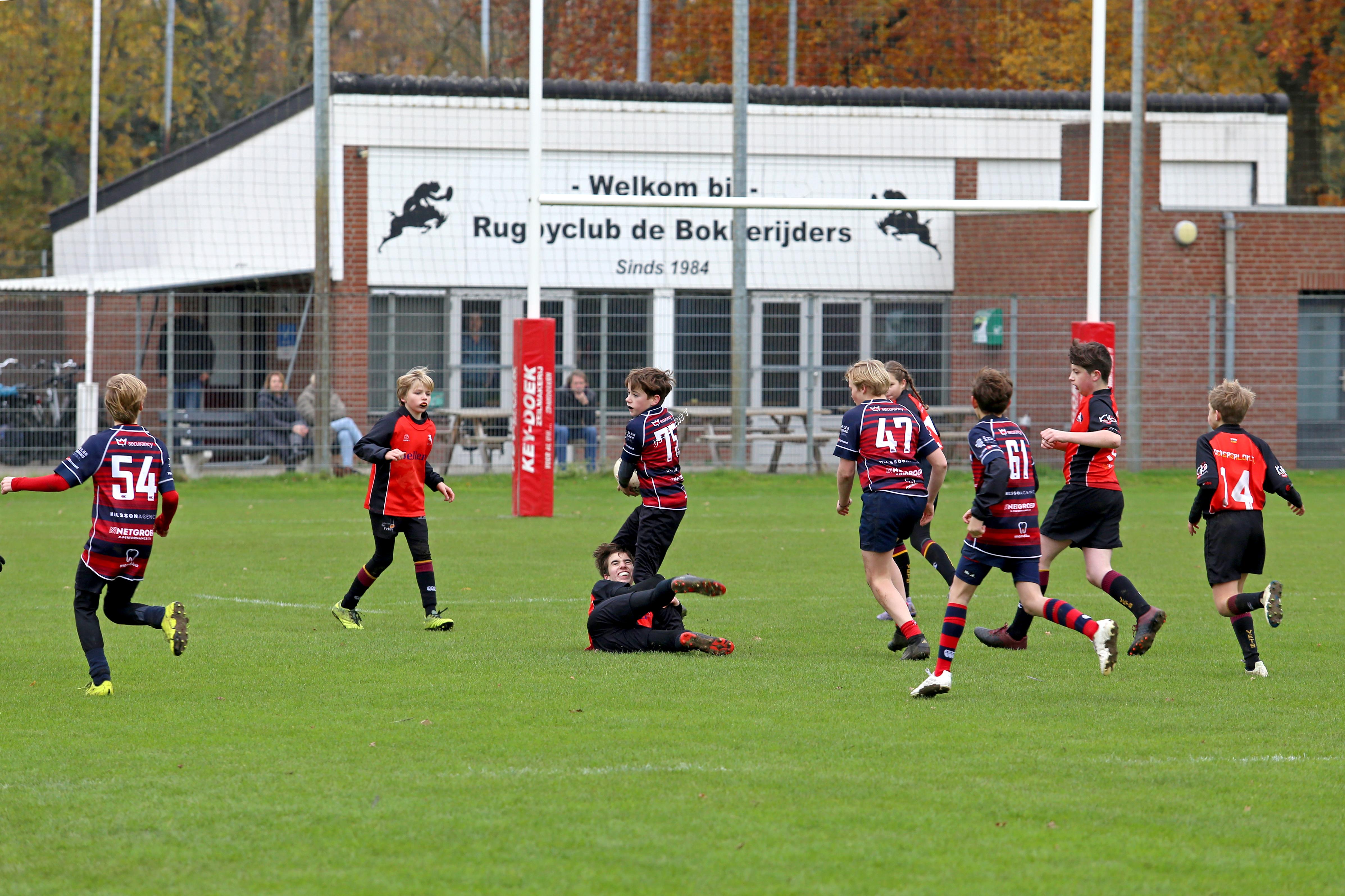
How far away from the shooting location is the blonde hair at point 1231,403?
8.24m

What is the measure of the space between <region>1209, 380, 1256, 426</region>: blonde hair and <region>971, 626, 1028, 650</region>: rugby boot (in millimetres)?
1696

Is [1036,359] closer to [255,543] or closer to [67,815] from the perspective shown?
[255,543]

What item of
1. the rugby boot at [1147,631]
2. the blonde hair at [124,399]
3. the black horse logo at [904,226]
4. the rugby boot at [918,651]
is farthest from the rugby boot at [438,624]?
the black horse logo at [904,226]

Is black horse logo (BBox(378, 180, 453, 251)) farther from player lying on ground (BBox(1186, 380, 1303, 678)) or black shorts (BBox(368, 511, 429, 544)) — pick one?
player lying on ground (BBox(1186, 380, 1303, 678))

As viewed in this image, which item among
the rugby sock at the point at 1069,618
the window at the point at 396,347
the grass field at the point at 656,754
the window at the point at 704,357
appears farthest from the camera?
the window at the point at 396,347

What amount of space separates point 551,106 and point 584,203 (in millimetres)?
9067

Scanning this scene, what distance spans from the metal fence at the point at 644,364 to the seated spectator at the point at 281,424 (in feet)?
0.09

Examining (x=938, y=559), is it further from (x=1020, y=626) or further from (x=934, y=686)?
(x=934, y=686)

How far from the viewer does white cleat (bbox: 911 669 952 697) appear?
7277 millimetres

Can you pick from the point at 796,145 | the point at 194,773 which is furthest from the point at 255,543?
the point at 796,145

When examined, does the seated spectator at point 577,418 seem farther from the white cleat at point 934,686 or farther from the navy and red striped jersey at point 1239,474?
the white cleat at point 934,686

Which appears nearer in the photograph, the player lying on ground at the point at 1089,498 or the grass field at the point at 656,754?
the grass field at the point at 656,754

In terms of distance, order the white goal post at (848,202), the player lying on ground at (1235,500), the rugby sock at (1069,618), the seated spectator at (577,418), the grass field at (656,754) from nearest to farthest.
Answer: the grass field at (656,754) < the rugby sock at (1069,618) < the player lying on ground at (1235,500) < the white goal post at (848,202) < the seated spectator at (577,418)

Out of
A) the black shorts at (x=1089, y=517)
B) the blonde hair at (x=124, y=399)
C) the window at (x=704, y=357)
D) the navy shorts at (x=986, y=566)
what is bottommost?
the navy shorts at (x=986, y=566)
